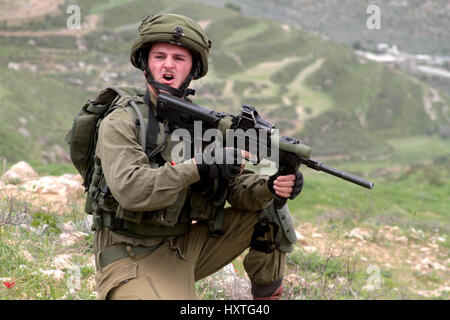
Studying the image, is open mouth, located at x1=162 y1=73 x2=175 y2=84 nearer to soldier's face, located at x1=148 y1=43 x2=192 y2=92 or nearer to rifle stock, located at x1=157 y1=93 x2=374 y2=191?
soldier's face, located at x1=148 y1=43 x2=192 y2=92

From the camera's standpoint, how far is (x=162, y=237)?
341cm

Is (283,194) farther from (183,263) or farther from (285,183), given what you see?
(183,263)

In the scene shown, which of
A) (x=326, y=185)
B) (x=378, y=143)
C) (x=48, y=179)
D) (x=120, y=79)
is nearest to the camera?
(x=48, y=179)

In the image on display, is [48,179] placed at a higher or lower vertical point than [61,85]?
lower

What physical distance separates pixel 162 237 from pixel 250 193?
62 cm

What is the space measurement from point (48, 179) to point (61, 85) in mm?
34950

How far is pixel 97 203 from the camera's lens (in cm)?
330

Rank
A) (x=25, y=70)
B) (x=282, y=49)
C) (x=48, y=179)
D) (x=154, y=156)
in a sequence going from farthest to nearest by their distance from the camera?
(x=282, y=49), (x=25, y=70), (x=48, y=179), (x=154, y=156)

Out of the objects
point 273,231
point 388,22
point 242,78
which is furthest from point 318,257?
point 388,22

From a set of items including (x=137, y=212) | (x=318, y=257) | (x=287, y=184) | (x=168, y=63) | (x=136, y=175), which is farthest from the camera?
(x=318, y=257)

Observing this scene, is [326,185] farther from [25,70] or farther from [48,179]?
[25,70]

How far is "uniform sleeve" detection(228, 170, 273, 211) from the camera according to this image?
3.47 m

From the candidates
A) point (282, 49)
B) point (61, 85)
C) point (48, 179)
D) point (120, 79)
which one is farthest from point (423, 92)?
point (48, 179)

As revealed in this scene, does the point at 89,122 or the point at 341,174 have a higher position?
the point at 89,122
